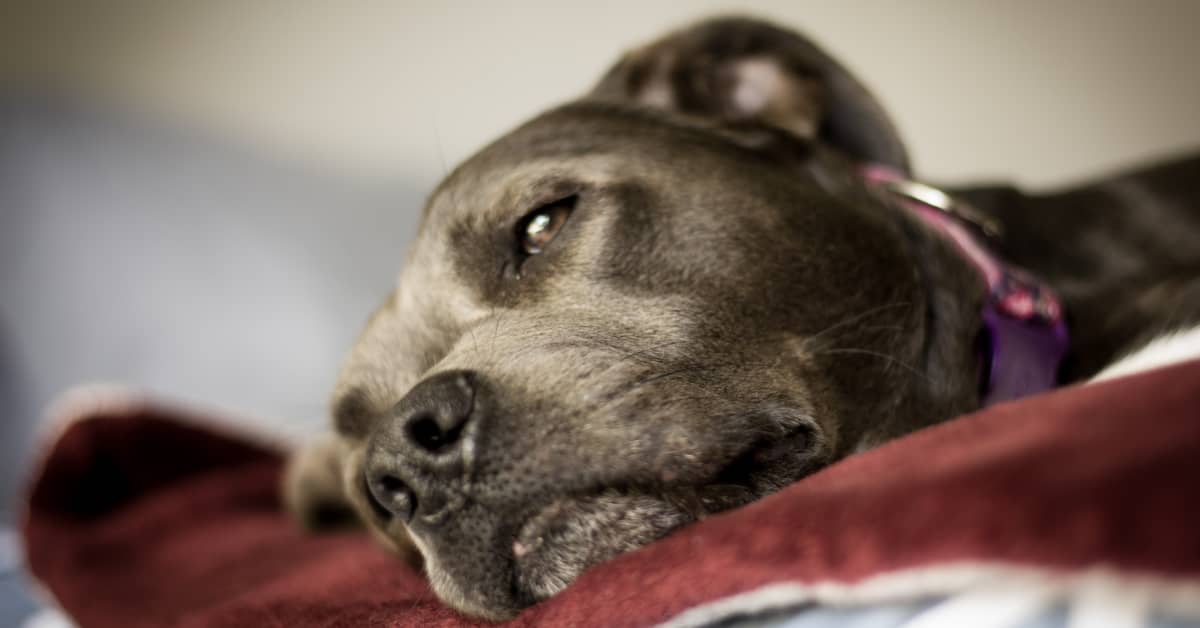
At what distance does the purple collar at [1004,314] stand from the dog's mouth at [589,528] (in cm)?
68

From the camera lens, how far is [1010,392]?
4.71ft

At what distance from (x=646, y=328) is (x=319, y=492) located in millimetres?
1341

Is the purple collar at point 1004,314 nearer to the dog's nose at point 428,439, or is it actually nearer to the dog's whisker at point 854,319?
the dog's whisker at point 854,319

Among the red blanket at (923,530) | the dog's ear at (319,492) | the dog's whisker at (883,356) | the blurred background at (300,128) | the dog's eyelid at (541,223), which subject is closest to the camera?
the red blanket at (923,530)

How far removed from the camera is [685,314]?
4.03 feet

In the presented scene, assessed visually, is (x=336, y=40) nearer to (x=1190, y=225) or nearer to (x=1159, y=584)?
(x=1190, y=225)

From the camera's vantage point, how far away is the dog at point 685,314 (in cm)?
105

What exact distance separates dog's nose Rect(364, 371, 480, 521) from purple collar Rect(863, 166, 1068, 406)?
2.99 feet

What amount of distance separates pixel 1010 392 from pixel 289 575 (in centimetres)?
133

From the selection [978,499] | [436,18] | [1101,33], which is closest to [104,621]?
[978,499]

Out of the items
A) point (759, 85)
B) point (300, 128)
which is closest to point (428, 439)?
point (759, 85)

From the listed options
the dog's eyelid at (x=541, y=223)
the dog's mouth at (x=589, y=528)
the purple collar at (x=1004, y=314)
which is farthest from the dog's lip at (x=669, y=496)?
the purple collar at (x=1004, y=314)

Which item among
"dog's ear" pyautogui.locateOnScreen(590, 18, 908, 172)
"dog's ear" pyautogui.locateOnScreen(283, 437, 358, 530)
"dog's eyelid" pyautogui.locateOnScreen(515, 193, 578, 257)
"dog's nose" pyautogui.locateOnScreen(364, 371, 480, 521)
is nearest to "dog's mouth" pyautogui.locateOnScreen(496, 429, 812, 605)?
"dog's nose" pyautogui.locateOnScreen(364, 371, 480, 521)

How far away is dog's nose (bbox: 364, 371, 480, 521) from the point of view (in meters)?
1.04
